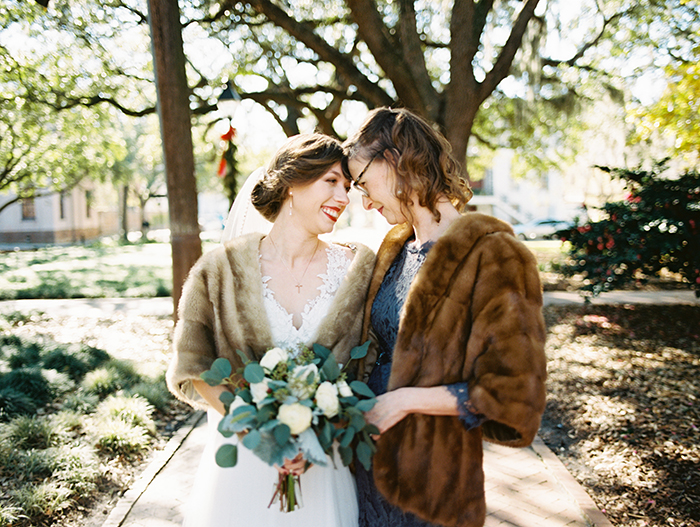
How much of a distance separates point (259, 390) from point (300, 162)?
1.01m

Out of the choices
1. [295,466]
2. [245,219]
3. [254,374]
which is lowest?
[295,466]

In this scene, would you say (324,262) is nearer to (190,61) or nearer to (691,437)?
(691,437)

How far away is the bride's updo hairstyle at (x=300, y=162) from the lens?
2.12 m

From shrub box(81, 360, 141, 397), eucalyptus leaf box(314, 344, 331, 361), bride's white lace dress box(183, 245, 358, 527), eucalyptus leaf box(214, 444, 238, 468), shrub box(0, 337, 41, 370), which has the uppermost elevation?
eucalyptus leaf box(314, 344, 331, 361)

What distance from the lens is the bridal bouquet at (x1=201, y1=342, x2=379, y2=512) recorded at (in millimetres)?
1482

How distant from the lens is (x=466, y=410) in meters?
1.67

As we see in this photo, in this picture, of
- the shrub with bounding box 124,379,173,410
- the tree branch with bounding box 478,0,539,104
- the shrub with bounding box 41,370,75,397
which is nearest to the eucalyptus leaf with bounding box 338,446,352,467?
the shrub with bounding box 124,379,173,410

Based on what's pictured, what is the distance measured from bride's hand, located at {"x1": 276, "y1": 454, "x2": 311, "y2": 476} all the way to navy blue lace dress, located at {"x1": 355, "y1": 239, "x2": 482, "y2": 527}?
431 millimetres

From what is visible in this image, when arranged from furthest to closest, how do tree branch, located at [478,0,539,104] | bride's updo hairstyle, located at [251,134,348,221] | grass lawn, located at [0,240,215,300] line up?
grass lawn, located at [0,240,215,300] → tree branch, located at [478,0,539,104] → bride's updo hairstyle, located at [251,134,348,221]

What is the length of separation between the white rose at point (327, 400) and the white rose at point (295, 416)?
49 mm

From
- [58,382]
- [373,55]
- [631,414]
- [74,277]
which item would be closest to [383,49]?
[373,55]

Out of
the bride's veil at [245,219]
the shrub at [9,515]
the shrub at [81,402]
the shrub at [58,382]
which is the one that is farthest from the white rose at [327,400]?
the shrub at [58,382]

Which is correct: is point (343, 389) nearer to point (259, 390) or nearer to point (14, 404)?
point (259, 390)

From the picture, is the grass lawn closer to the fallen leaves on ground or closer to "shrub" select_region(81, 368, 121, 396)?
"shrub" select_region(81, 368, 121, 396)
